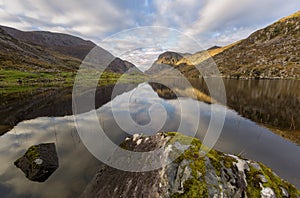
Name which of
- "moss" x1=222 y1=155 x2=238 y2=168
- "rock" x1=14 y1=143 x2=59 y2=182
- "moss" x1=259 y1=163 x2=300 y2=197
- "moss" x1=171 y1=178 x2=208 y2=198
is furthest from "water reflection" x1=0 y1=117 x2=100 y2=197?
"moss" x1=259 y1=163 x2=300 y2=197

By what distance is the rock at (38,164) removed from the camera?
31.9ft

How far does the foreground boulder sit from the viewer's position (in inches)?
217

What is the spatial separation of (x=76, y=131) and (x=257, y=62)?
218146 millimetres

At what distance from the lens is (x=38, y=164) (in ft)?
33.2

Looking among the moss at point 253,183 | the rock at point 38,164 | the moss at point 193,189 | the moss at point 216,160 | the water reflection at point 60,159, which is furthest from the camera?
the rock at point 38,164

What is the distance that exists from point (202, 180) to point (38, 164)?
1053 centimetres

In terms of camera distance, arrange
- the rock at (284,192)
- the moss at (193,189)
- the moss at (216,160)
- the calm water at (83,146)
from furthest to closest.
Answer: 1. the calm water at (83,146)
2. the moss at (216,160)
3. the rock at (284,192)
4. the moss at (193,189)

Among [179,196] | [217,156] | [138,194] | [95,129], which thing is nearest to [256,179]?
[217,156]

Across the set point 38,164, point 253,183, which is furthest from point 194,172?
point 38,164

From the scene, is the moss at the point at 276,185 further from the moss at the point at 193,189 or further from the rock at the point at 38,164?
the rock at the point at 38,164

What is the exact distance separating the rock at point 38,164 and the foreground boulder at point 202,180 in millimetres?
5039

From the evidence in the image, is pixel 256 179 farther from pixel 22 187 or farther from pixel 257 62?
pixel 257 62

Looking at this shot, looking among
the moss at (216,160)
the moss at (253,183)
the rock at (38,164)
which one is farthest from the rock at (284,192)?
the rock at (38,164)

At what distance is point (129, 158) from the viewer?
29.0ft
